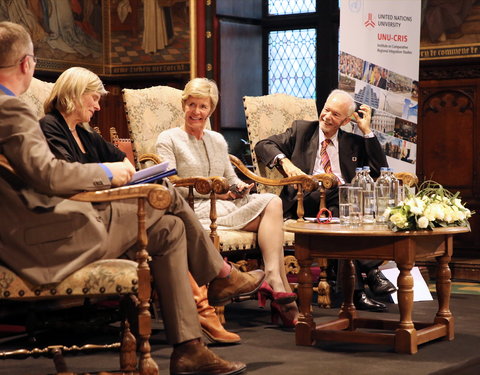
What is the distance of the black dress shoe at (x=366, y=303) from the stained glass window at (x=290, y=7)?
407 centimetres

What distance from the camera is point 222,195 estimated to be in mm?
4762

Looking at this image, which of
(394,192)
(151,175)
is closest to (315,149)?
(394,192)

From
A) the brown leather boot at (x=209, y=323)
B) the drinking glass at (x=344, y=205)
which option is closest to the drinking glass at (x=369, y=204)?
the drinking glass at (x=344, y=205)

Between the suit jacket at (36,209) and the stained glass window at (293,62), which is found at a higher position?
the stained glass window at (293,62)

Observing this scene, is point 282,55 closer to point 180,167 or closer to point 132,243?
point 180,167

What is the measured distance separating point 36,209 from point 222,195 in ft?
6.22

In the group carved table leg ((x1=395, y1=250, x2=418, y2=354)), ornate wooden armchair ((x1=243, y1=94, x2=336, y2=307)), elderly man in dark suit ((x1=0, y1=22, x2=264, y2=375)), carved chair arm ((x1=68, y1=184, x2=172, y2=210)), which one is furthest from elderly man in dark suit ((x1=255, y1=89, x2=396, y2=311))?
carved chair arm ((x1=68, y1=184, x2=172, y2=210))

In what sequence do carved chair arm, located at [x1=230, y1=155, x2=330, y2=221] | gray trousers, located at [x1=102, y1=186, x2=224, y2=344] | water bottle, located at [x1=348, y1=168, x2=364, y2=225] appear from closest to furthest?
1. gray trousers, located at [x1=102, y1=186, x2=224, y2=344]
2. water bottle, located at [x1=348, y1=168, x2=364, y2=225]
3. carved chair arm, located at [x1=230, y1=155, x2=330, y2=221]

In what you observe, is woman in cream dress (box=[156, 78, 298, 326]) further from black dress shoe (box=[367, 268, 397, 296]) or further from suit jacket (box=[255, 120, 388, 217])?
black dress shoe (box=[367, 268, 397, 296])

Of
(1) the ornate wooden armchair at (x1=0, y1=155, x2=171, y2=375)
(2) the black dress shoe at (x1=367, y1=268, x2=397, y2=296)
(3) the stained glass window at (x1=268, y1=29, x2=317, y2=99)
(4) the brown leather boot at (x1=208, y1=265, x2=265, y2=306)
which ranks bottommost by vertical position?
(2) the black dress shoe at (x1=367, y1=268, x2=397, y2=296)

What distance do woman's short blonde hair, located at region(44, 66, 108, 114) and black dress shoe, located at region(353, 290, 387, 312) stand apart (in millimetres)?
2190

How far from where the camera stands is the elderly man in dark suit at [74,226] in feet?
9.61

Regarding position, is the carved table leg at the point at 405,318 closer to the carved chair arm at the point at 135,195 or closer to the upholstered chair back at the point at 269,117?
the carved chair arm at the point at 135,195

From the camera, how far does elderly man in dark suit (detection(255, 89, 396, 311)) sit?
531 cm
